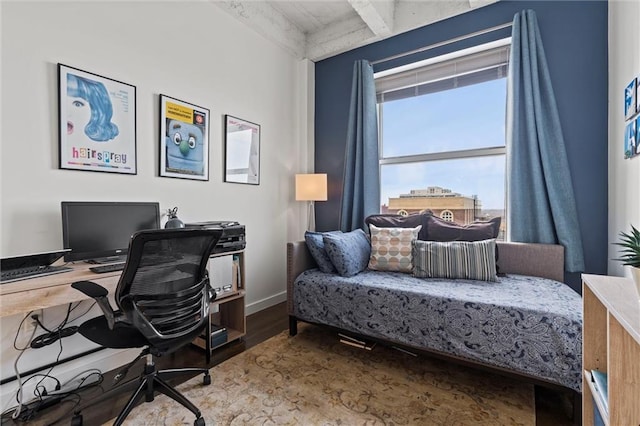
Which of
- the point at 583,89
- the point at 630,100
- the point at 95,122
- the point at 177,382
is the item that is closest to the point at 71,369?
the point at 177,382

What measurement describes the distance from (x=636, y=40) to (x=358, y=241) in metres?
2.08

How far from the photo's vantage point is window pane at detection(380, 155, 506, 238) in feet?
9.02

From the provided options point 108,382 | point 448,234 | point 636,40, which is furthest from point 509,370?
point 108,382

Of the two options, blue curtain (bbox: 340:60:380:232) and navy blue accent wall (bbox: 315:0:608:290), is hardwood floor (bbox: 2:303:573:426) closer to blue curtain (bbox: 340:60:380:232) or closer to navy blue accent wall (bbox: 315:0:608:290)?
navy blue accent wall (bbox: 315:0:608:290)

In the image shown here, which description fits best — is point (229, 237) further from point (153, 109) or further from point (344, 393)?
point (344, 393)

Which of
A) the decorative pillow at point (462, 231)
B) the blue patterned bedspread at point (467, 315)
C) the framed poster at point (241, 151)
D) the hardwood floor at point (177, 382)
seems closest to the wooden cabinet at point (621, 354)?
the blue patterned bedspread at point (467, 315)

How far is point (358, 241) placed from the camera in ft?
8.53

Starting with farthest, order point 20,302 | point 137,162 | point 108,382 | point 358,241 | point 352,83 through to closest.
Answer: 1. point 352,83
2. point 358,241
3. point 137,162
4. point 108,382
5. point 20,302

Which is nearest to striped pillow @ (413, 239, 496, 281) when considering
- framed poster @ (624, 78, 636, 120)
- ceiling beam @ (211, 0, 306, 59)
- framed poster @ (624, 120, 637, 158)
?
framed poster @ (624, 120, 637, 158)

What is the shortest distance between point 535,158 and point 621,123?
1.70 feet

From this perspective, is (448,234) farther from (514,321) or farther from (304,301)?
(304,301)

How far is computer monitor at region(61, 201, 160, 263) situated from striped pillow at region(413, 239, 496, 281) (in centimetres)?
199

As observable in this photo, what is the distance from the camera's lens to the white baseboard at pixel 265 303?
9.84ft

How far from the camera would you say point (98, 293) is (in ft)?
4.29
